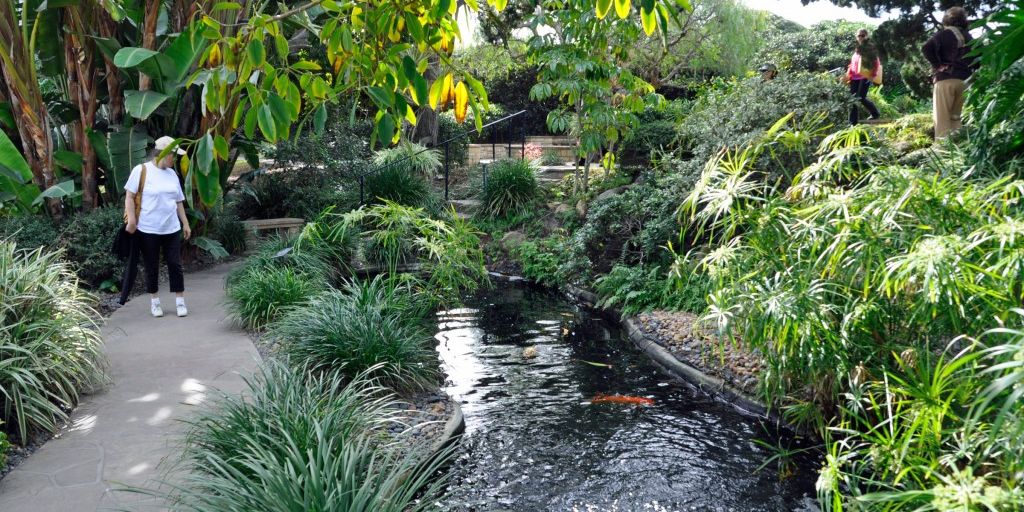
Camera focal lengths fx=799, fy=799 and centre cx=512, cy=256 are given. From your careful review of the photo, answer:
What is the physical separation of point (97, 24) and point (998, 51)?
32.6 ft

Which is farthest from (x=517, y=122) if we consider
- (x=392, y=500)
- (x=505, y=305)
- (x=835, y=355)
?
(x=392, y=500)

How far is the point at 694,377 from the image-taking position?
25.3ft

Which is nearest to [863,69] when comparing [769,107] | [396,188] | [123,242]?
[769,107]

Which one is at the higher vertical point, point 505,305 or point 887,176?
point 887,176

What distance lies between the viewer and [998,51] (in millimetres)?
6137

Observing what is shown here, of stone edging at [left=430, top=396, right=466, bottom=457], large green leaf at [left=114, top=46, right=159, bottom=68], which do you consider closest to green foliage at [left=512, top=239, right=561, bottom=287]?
stone edging at [left=430, top=396, right=466, bottom=457]

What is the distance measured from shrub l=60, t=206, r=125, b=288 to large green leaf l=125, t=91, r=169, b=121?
141 centimetres

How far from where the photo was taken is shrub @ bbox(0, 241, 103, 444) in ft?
16.7

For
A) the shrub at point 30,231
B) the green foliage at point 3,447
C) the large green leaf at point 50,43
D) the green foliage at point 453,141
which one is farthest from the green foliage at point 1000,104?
the green foliage at point 453,141

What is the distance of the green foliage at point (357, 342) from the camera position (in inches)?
248

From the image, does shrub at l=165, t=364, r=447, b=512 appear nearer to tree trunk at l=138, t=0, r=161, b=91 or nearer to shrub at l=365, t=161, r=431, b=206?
tree trunk at l=138, t=0, r=161, b=91

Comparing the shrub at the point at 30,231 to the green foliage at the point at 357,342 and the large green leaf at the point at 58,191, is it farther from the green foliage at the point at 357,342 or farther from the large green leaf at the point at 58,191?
the green foliage at the point at 357,342

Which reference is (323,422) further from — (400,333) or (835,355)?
(835,355)

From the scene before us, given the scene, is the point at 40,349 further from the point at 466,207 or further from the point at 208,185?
the point at 466,207
